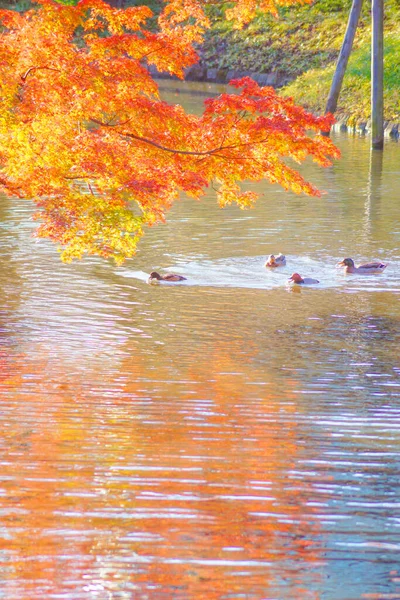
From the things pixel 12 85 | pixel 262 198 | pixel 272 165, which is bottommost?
pixel 262 198

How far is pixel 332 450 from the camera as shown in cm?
777

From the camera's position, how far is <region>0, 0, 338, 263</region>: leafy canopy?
11812 mm

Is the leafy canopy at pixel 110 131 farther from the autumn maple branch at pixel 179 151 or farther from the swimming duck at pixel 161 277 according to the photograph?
the swimming duck at pixel 161 277

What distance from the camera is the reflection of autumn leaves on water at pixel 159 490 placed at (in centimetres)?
577

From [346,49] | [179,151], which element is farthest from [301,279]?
[346,49]

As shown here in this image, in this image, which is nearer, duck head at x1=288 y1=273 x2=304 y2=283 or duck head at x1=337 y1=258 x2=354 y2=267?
duck head at x1=288 y1=273 x2=304 y2=283

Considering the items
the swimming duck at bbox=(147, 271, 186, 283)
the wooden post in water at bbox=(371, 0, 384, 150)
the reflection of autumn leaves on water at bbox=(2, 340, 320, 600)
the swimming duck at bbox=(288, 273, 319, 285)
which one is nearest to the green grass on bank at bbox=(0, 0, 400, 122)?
the wooden post in water at bbox=(371, 0, 384, 150)

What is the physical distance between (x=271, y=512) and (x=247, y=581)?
3.16 ft

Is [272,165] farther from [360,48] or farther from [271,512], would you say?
[360,48]

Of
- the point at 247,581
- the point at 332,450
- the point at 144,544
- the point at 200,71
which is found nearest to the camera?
the point at 247,581

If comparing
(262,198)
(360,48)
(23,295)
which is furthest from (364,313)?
(360,48)

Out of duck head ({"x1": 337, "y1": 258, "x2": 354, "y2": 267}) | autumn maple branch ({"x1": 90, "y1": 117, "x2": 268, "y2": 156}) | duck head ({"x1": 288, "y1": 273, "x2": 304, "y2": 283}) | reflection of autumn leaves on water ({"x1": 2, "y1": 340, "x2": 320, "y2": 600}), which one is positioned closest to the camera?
reflection of autumn leaves on water ({"x1": 2, "y1": 340, "x2": 320, "y2": 600})

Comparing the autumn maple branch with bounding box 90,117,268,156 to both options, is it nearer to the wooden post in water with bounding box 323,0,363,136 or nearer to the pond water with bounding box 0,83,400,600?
the pond water with bounding box 0,83,400,600

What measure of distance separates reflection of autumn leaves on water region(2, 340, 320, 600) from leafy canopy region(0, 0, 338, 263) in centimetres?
301
